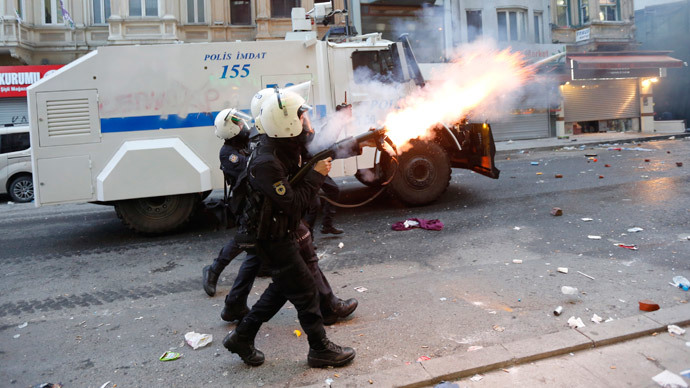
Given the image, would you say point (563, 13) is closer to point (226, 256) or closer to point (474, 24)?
point (474, 24)

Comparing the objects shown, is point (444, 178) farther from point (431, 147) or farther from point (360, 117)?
point (360, 117)

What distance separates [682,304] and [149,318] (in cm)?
449

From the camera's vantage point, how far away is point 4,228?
834 cm

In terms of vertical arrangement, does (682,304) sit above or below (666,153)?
below

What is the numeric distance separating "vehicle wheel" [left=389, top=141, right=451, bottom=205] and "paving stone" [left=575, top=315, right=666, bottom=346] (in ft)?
15.3

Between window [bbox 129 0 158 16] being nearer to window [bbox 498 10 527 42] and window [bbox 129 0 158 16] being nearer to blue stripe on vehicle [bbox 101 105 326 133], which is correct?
blue stripe on vehicle [bbox 101 105 326 133]

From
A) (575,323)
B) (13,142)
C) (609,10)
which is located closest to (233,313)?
(575,323)

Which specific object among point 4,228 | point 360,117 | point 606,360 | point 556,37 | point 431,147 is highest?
point 556,37

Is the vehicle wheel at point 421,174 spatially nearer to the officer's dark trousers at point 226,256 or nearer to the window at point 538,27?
the officer's dark trousers at point 226,256

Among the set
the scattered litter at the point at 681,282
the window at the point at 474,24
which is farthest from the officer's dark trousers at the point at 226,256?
the window at the point at 474,24

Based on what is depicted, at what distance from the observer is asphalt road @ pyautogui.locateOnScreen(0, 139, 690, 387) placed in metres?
3.52

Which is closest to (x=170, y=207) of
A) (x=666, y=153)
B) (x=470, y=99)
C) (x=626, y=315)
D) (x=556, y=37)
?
(x=470, y=99)

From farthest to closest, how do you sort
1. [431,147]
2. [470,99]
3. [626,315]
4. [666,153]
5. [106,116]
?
[666,153]
[431,147]
[470,99]
[106,116]
[626,315]

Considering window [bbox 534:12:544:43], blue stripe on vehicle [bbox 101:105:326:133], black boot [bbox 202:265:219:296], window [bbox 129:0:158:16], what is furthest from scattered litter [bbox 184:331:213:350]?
window [bbox 534:12:544:43]
